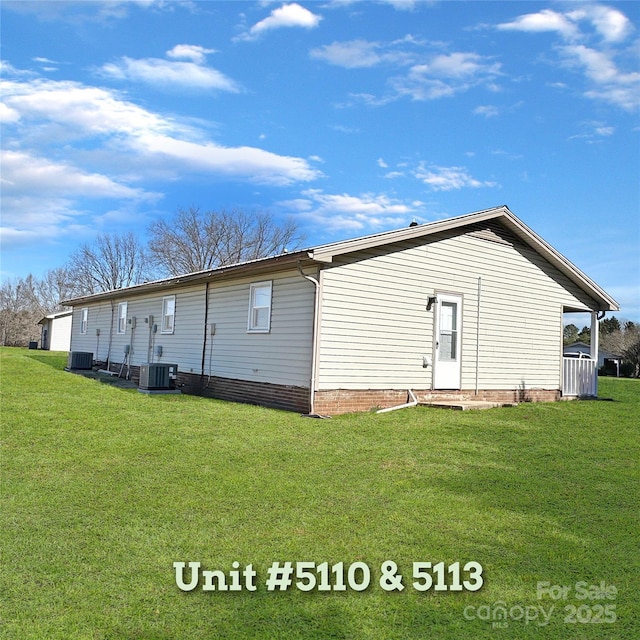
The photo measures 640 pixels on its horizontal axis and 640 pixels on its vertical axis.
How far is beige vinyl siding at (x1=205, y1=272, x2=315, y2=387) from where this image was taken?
10789mm

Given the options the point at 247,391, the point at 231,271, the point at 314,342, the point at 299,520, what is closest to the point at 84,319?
the point at 231,271

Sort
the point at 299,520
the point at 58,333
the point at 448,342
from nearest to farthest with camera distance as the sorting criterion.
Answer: the point at 299,520 → the point at 448,342 → the point at 58,333

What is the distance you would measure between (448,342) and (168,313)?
8.73m

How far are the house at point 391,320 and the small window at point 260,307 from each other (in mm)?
34

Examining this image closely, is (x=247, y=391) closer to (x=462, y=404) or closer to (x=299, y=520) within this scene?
(x=462, y=404)

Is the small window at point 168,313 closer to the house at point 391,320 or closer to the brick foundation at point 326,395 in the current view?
the house at point 391,320

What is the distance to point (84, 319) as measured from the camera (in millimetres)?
25688

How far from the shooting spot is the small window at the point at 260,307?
12008 millimetres

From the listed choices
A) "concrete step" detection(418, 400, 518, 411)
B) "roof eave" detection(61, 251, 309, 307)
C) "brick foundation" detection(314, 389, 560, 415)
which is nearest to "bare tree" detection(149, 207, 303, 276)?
"roof eave" detection(61, 251, 309, 307)

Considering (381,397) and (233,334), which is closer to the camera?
(381,397)

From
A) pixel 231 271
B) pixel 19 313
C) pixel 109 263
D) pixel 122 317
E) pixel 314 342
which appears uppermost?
pixel 109 263

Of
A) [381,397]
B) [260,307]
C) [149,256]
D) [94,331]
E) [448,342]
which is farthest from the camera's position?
[149,256]

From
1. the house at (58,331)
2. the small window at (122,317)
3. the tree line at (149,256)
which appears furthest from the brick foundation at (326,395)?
the tree line at (149,256)

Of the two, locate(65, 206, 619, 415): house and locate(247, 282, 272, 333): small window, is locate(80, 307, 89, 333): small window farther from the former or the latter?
locate(247, 282, 272, 333): small window
